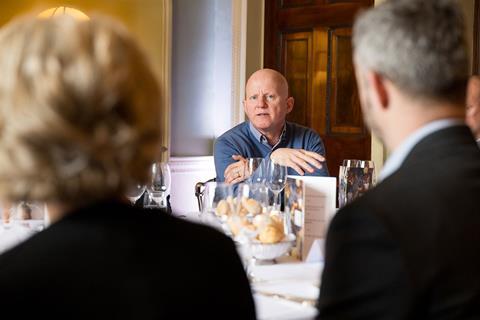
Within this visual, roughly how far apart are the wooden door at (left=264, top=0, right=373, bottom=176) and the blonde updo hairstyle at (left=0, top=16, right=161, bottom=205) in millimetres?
4246

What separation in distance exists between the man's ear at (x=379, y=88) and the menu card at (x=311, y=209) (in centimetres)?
98

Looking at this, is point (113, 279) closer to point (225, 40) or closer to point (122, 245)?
point (122, 245)

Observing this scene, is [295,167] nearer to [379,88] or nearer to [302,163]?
[302,163]

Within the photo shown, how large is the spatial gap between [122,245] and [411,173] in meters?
0.57

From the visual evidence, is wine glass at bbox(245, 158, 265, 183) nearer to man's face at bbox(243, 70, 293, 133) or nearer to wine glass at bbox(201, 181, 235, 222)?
wine glass at bbox(201, 181, 235, 222)

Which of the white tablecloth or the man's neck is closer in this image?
the man's neck

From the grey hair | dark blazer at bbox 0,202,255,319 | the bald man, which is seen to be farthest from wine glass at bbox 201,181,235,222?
the bald man

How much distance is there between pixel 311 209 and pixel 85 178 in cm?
144

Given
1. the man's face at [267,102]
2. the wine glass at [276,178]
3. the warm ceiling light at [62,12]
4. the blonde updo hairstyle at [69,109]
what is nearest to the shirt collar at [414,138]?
the blonde updo hairstyle at [69,109]

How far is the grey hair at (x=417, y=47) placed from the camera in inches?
49.1

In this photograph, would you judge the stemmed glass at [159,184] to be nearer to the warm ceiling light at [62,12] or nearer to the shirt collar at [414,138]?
the shirt collar at [414,138]

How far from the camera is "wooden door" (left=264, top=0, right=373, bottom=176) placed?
203 inches

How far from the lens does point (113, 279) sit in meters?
0.91

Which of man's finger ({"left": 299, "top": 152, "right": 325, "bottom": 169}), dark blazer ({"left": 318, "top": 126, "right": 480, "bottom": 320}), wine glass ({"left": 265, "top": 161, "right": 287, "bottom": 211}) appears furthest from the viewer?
man's finger ({"left": 299, "top": 152, "right": 325, "bottom": 169})
